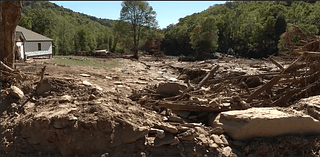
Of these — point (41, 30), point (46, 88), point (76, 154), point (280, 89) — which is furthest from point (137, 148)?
point (41, 30)

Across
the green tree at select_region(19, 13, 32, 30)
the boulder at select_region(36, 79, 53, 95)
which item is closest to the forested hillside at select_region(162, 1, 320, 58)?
the green tree at select_region(19, 13, 32, 30)

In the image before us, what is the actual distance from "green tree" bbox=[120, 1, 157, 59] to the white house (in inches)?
361

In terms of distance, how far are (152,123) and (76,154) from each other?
60.8 inches

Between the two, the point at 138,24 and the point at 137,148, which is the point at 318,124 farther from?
the point at 138,24

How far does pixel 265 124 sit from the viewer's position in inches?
175

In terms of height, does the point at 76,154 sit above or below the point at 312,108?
below

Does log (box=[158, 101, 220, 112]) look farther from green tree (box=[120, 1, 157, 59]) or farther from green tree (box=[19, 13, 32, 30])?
green tree (box=[19, 13, 32, 30])

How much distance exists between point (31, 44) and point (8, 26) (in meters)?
16.1

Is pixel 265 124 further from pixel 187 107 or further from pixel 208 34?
pixel 208 34

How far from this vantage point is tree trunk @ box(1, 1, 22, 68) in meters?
6.32

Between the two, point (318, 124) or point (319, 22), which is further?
point (319, 22)

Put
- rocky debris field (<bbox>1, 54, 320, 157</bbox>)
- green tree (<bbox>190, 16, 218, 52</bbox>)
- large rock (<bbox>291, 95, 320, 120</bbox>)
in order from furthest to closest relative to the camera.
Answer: green tree (<bbox>190, 16, 218, 52</bbox>) → large rock (<bbox>291, 95, 320, 120</bbox>) → rocky debris field (<bbox>1, 54, 320, 157</bbox>)

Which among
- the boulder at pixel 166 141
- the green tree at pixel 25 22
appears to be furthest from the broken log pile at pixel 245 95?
the green tree at pixel 25 22

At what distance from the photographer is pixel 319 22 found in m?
32.2
